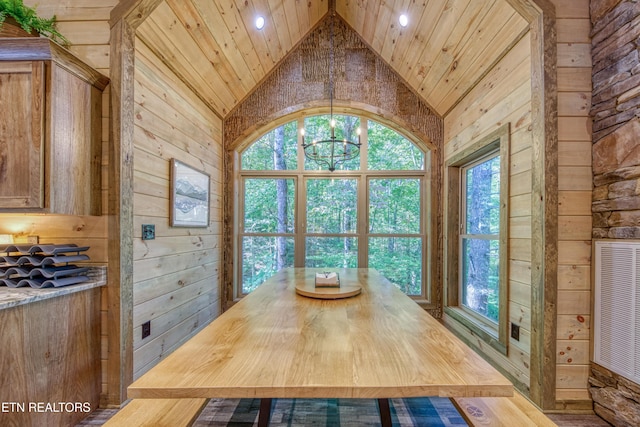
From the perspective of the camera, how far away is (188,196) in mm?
2939

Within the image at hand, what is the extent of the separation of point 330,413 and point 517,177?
2.10 m

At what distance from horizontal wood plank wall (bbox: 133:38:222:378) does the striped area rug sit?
69 centimetres

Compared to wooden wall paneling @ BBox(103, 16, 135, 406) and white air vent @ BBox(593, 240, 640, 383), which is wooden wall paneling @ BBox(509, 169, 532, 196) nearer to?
white air vent @ BBox(593, 240, 640, 383)

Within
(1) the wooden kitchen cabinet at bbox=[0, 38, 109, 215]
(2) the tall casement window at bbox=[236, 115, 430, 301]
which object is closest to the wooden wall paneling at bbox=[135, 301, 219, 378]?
(2) the tall casement window at bbox=[236, 115, 430, 301]

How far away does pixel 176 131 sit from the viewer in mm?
2758

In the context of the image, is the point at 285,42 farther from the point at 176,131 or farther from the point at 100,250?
the point at 100,250

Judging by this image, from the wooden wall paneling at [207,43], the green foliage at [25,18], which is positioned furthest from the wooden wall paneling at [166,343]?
the wooden wall paneling at [207,43]

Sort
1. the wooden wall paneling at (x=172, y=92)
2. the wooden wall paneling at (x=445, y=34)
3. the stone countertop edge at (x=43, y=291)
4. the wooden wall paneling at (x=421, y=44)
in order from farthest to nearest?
the wooden wall paneling at (x=421, y=44), the wooden wall paneling at (x=445, y=34), the wooden wall paneling at (x=172, y=92), the stone countertop edge at (x=43, y=291)

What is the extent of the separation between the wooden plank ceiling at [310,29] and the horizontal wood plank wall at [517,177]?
176 millimetres

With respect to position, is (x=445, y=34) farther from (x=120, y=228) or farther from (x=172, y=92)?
(x=120, y=228)

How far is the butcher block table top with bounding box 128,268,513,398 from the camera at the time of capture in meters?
0.85

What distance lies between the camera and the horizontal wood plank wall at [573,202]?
200 centimetres

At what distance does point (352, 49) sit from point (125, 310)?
3.63 metres

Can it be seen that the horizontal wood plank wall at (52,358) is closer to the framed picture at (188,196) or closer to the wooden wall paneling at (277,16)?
the framed picture at (188,196)
